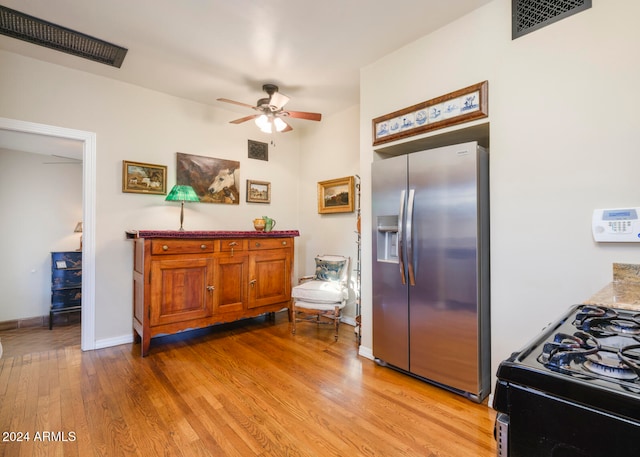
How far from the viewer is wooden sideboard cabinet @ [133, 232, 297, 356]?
2.83 meters

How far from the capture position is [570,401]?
567mm

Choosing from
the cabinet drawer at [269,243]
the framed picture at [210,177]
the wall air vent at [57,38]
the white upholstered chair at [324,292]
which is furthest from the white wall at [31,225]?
the white upholstered chair at [324,292]

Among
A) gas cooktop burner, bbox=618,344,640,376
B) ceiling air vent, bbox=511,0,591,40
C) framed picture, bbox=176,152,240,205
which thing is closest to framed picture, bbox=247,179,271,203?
framed picture, bbox=176,152,240,205

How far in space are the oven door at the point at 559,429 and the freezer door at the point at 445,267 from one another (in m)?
1.53

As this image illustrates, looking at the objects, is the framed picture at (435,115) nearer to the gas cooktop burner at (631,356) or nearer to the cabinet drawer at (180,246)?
the gas cooktop burner at (631,356)

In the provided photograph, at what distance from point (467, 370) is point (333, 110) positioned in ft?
10.7

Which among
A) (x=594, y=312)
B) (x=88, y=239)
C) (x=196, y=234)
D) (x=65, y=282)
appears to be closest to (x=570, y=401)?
(x=594, y=312)

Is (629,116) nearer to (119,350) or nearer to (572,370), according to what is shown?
(572,370)

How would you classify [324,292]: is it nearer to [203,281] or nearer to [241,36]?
[203,281]

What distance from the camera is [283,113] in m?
3.25

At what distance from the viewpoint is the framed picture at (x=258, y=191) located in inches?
161

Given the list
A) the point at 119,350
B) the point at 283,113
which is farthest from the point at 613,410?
the point at 119,350

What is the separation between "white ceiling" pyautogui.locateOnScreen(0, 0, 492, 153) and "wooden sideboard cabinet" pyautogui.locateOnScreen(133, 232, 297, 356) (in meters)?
1.63

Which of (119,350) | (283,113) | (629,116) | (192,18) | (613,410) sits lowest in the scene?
(119,350)
